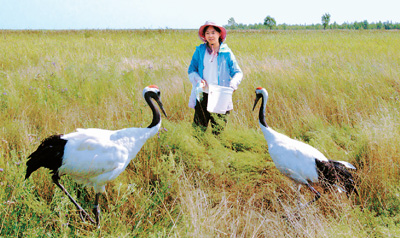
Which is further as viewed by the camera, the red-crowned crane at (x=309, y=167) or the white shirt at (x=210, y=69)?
the white shirt at (x=210, y=69)

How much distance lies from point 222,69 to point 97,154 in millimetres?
2016

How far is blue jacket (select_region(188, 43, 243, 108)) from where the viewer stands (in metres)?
3.80

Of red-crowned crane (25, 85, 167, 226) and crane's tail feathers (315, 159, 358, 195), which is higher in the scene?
red-crowned crane (25, 85, 167, 226)

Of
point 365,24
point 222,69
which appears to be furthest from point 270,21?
point 222,69

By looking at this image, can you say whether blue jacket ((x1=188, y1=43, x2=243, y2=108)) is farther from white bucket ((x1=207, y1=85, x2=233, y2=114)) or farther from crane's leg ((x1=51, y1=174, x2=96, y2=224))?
crane's leg ((x1=51, y1=174, x2=96, y2=224))

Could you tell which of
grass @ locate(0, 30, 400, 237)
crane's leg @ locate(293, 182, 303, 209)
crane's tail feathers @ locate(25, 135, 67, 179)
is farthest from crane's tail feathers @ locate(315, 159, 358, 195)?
crane's tail feathers @ locate(25, 135, 67, 179)

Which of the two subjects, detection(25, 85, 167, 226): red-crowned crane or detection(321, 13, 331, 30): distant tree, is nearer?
detection(25, 85, 167, 226): red-crowned crane

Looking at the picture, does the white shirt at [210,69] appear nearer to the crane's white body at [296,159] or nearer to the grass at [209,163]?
the grass at [209,163]

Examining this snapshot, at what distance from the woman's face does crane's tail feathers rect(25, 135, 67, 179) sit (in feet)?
6.91

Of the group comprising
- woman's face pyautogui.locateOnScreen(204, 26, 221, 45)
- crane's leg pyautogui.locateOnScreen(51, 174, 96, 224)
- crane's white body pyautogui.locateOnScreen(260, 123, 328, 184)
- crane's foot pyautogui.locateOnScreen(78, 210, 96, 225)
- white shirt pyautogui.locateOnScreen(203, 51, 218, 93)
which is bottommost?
crane's foot pyautogui.locateOnScreen(78, 210, 96, 225)

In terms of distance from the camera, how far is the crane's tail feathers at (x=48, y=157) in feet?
8.29

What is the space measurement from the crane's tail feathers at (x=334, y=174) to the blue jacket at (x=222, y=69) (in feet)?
4.84

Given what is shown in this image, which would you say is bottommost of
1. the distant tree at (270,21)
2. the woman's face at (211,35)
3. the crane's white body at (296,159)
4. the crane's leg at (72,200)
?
the crane's leg at (72,200)

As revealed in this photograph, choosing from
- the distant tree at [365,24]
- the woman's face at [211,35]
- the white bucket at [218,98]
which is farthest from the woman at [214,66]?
the distant tree at [365,24]
